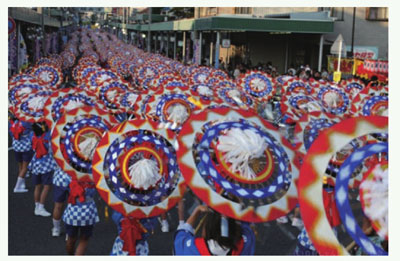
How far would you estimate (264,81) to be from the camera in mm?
12031

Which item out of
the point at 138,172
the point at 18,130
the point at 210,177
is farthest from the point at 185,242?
the point at 18,130

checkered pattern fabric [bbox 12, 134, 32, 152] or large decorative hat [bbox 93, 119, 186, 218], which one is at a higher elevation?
large decorative hat [bbox 93, 119, 186, 218]

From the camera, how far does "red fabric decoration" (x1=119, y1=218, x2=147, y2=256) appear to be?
3.92 metres

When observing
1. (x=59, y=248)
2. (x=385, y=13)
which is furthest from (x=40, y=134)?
(x=385, y=13)

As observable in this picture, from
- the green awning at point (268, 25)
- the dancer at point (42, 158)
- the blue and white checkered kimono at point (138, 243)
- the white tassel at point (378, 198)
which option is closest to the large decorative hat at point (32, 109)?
the dancer at point (42, 158)

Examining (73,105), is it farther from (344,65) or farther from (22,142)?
(344,65)

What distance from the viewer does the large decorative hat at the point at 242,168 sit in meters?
3.06

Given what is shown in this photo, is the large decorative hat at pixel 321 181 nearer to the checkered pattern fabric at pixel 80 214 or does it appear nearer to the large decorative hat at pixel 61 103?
the checkered pattern fabric at pixel 80 214

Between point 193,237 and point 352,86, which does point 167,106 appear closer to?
point 193,237

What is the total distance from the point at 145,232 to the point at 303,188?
78.0 inches

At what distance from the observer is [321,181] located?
2371 millimetres

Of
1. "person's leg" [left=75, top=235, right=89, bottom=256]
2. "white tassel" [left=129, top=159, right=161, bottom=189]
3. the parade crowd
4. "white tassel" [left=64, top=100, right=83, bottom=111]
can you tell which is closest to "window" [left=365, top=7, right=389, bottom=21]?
"white tassel" [left=64, top=100, right=83, bottom=111]

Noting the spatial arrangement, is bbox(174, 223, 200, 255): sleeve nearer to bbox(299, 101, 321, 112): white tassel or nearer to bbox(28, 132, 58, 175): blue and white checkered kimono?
bbox(28, 132, 58, 175): blue and white checkered kimono

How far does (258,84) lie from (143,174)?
28.3 ft
